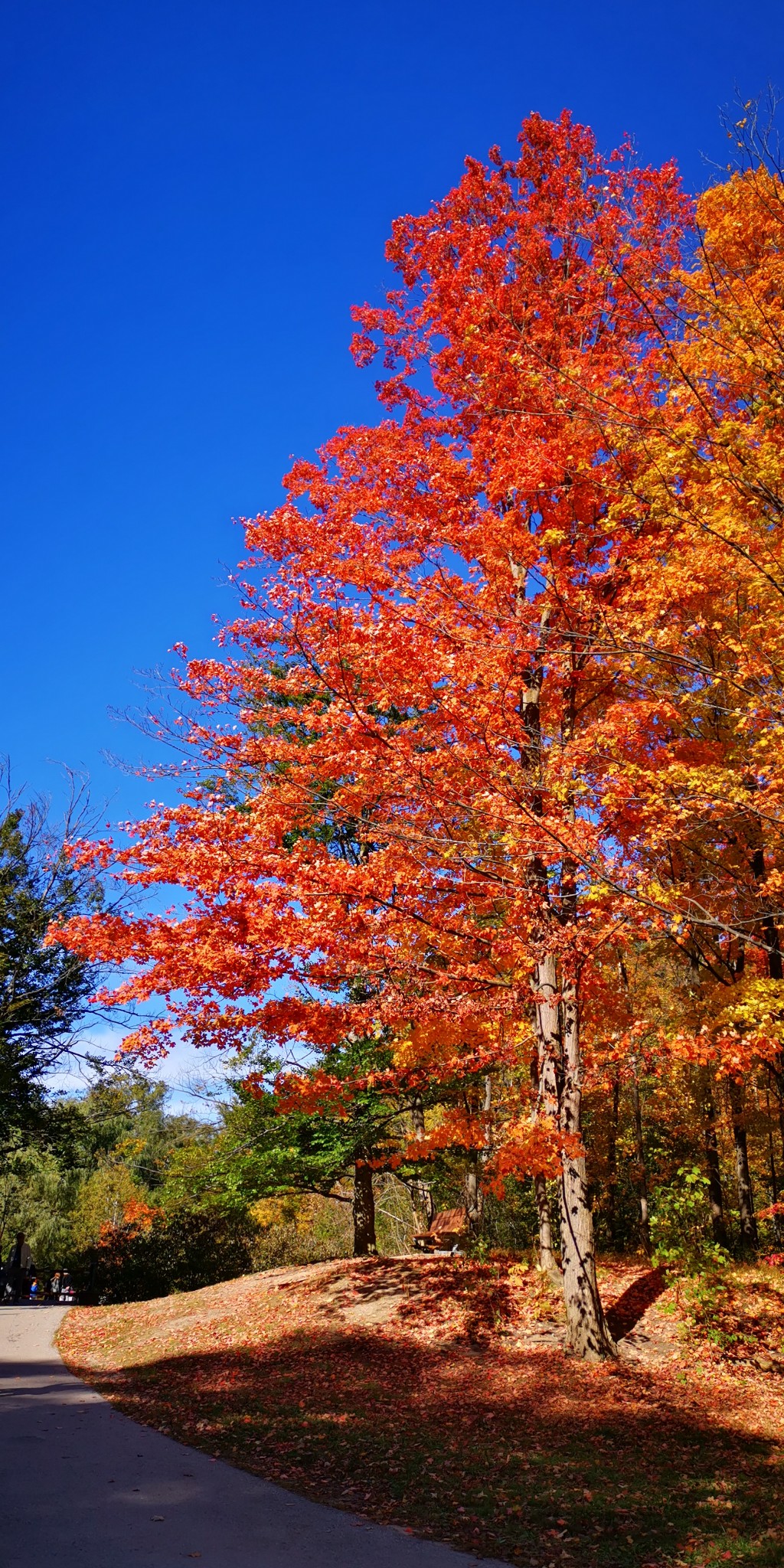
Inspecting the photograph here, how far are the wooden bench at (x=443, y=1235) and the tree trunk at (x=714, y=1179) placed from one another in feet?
16.0

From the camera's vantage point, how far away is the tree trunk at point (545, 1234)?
44.9 feet

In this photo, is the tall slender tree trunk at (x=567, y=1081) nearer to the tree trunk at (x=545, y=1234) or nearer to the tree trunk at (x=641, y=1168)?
the tree trunk at (x=545, y=1234)

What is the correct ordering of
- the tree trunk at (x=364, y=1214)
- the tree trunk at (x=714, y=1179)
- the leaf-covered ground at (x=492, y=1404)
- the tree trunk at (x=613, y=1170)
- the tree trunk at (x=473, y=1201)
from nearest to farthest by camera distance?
the leaf-covered ground at (x=492, y=1404) → the tree trunk at (x=714, y=1179) → the tree trunk at (x=364, y=1214) → the tree trunk at (x=473, y=1201) → the tree trunk at (x=613, y=1170)

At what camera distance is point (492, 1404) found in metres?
9.20

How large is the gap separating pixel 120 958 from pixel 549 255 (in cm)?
1138

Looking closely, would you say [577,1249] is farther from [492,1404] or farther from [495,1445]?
[495,1445]

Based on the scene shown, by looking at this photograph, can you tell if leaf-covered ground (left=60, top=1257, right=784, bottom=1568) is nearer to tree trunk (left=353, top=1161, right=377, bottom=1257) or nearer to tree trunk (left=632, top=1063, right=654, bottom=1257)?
tree trunk (left=353, top=1161, right=377, bottom=1257)

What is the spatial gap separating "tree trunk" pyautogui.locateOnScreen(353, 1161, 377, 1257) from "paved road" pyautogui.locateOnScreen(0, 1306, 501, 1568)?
31.9 feet

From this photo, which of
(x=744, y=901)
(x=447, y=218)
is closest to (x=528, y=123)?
(x=447, y=218)

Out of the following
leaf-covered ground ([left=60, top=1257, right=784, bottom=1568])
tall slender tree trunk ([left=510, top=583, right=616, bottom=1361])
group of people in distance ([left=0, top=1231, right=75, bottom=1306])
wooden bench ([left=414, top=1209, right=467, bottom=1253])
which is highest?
tall slender tree trunk ([left=510, top=583, right=616, bottom=1361])

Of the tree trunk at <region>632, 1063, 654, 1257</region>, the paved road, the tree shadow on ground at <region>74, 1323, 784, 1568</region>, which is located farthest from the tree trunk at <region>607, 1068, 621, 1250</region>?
the paved road

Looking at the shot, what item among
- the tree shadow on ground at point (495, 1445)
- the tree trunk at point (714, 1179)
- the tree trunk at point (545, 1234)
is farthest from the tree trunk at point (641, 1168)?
the tree shadow on ground at point (495, 1445)

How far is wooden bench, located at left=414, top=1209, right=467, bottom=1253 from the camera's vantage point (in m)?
19.9

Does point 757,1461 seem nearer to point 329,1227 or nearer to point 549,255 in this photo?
point 549,255
